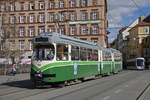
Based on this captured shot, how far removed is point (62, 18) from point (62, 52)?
8479 cm

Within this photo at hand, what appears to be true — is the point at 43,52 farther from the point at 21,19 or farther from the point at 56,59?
the point at 21,19

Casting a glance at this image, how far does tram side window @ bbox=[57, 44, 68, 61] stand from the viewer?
96.1 feet

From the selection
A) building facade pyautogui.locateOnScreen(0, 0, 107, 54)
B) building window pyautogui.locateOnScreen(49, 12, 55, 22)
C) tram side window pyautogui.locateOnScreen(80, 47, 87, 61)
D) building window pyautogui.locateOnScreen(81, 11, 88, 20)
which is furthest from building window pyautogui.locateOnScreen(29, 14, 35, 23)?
tram side window pyautogui.locateOnScreen(80, 47, 87, 61)

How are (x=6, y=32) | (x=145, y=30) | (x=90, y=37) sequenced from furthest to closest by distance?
1. (x=145, y=30)
2. (x=90, y=37)
3. (x=6, y=32)

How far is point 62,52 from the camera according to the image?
97.8ft

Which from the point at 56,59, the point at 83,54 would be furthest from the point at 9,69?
the point at 56,59

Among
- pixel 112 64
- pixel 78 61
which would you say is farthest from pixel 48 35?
pixel 112 64

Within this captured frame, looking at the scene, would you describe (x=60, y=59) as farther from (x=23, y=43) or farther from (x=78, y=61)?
(x=23, y=43)

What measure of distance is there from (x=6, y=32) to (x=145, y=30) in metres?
91.1

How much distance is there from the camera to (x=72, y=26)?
113938mm

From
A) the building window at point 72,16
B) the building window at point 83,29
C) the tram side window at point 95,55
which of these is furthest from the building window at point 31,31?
the tram side window at point 95,55

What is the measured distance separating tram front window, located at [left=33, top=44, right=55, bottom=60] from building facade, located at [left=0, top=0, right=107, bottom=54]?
264 feet

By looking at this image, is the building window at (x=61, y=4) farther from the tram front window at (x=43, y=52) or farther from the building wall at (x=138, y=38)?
the tram front window at (x=43, y=52)

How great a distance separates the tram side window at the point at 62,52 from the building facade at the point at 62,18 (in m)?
79.2
